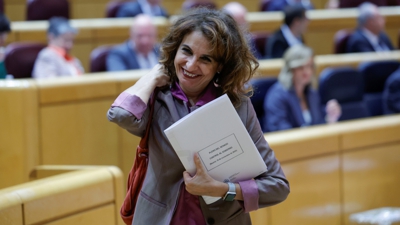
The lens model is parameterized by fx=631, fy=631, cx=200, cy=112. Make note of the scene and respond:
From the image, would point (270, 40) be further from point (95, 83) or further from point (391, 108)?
point (95, 83)

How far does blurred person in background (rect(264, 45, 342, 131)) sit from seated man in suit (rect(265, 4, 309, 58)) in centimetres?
125

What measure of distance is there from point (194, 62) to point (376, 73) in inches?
116

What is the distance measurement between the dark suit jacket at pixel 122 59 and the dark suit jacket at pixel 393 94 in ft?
4.98

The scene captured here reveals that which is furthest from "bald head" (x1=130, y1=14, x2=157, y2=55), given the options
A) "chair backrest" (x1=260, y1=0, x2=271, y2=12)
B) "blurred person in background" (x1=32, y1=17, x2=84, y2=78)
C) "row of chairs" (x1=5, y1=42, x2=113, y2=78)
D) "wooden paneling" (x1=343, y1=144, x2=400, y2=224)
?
"chair backrest" (x1=260, y1=0, x2=271, y2=12)

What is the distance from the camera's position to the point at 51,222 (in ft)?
5.83

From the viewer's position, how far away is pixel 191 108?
1285mm

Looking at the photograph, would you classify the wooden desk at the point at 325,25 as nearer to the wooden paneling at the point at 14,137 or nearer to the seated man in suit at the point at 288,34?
the seated man in suit at the point at 288,34

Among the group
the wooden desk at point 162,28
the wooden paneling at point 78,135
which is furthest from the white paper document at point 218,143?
the wooden desk at point 162,28

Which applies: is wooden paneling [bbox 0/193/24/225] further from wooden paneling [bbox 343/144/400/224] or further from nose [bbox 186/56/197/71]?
wooden paneling [bbox 343/144/400/224]

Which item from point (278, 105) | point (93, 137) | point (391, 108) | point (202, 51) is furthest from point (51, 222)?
point (391, 108)

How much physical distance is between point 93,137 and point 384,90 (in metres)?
1.90

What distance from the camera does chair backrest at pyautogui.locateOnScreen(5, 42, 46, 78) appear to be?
3551 mm

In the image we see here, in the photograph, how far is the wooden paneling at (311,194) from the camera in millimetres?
2258

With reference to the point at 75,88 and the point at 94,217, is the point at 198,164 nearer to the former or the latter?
the point at 94,217
